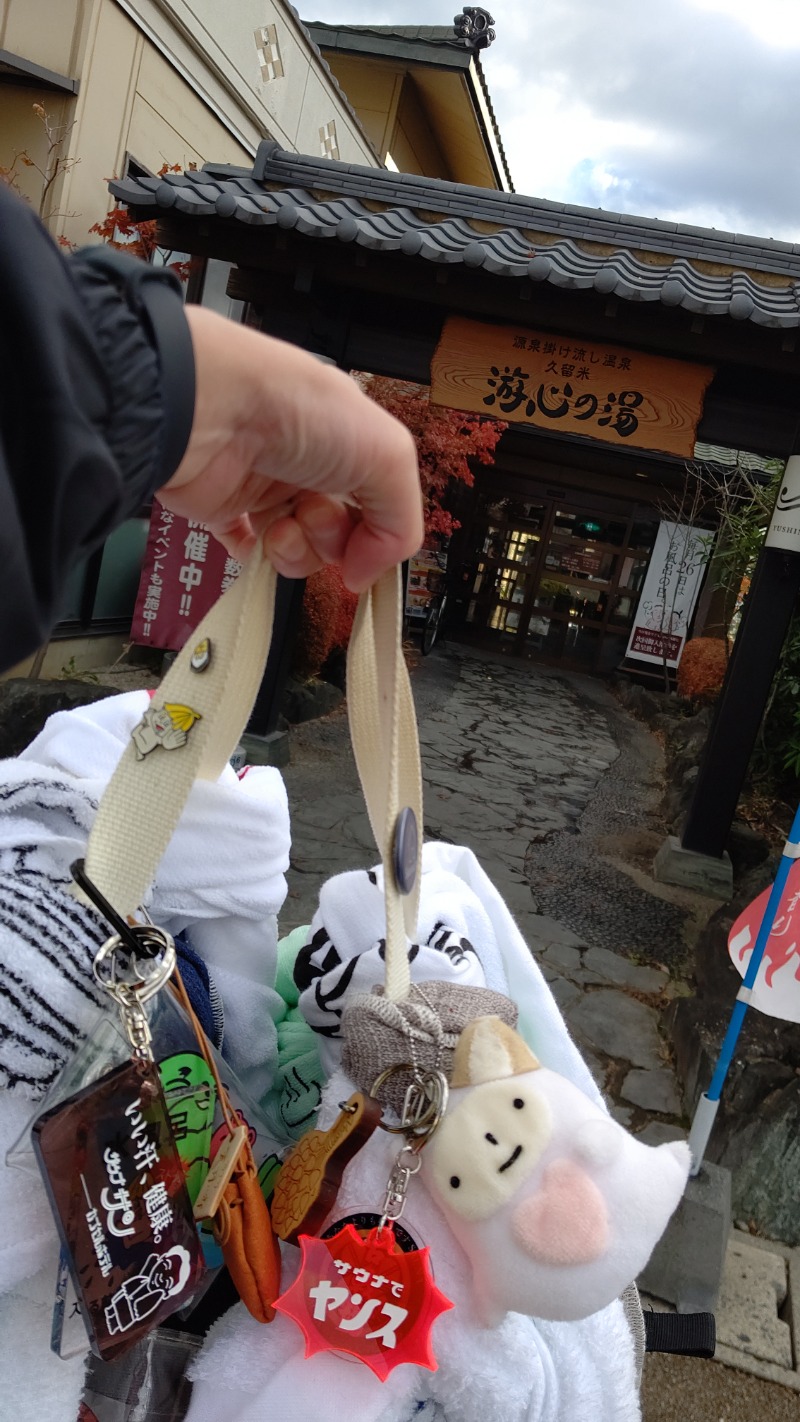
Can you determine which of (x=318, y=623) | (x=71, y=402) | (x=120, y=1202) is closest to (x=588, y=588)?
(x=318, y=623)

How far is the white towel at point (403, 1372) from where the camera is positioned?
3.02 feet

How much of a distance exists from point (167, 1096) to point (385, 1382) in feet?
1.27

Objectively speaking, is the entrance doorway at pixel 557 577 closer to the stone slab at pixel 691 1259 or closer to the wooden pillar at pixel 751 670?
the wooden pillar at pixel 751 670

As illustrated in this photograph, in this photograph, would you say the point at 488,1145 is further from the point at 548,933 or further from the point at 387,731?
the point at 548,933

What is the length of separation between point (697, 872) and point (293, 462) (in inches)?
257

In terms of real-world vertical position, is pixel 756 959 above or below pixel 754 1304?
above

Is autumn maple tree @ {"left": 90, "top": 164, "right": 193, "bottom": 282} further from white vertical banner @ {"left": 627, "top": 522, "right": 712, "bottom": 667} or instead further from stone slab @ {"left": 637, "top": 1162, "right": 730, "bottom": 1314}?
white vertical banner @ {"left": 627, "top": 522, "right": 712, "bottom": 667}

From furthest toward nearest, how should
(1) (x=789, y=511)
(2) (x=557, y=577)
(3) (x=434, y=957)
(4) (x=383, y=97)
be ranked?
(2) (x=557, y=577) < (4) (x=383, y=97) < (1) (x=789, y=511) < (3) (x=434, y=957)

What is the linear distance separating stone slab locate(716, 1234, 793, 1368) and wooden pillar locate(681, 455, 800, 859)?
3.75m

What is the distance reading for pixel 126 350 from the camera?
638mm

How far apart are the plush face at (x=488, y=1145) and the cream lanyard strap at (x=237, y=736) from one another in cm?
14

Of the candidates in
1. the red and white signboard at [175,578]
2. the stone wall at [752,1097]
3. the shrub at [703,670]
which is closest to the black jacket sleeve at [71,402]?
the stone wall at [752,1097]

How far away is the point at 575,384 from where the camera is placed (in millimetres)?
5871

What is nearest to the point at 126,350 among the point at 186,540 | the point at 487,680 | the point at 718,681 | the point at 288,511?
the point at 288,511
